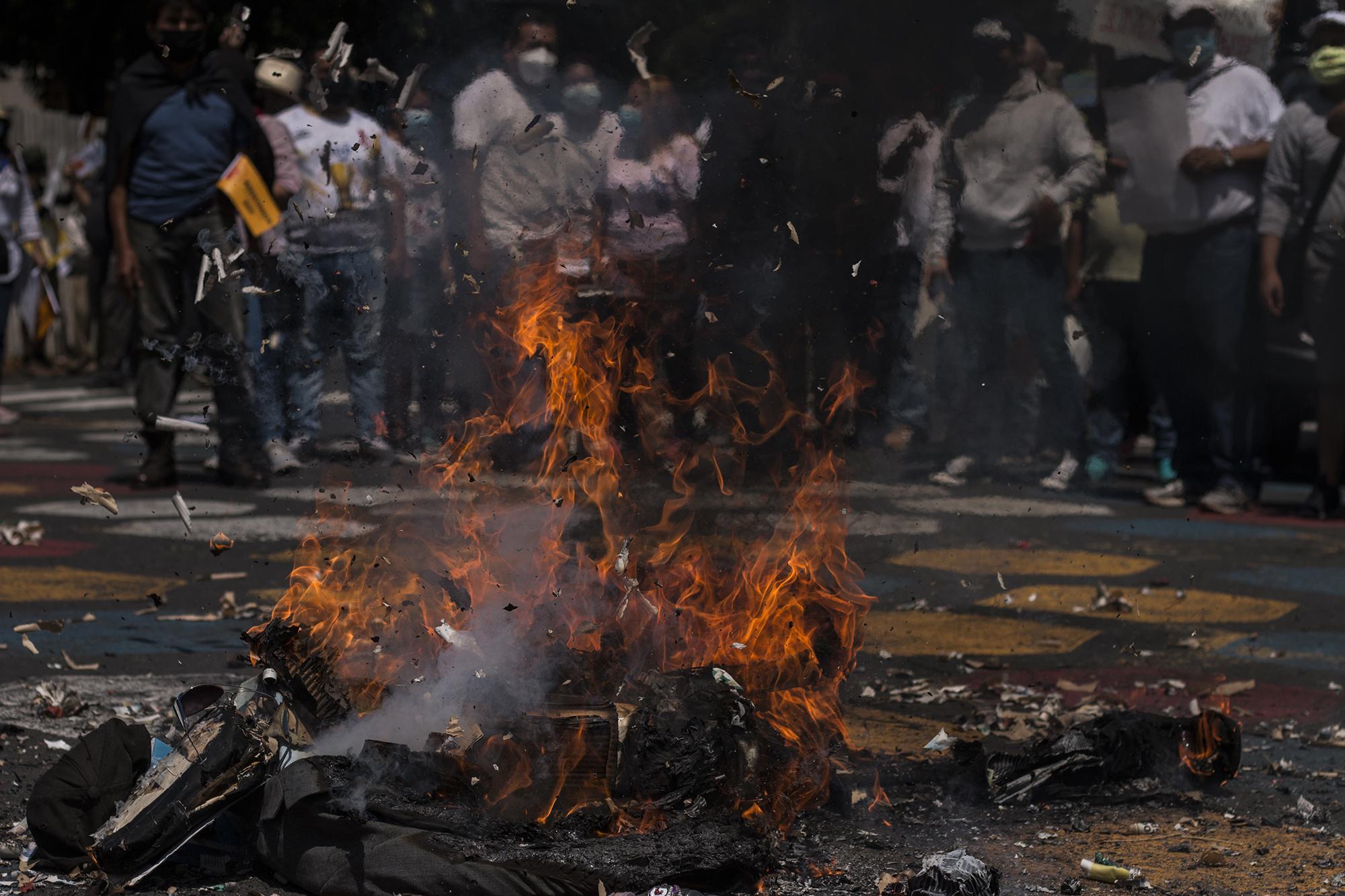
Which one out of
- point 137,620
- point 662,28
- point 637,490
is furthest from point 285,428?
point 637,490

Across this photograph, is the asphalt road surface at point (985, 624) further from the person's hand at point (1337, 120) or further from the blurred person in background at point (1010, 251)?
the person's hand at point (1337, 120)

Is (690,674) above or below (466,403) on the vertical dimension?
below

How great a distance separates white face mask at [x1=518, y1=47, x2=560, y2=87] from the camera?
18.2 ft

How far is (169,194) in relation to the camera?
8734mm

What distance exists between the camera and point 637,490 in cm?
489

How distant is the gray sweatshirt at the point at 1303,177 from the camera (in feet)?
29.1

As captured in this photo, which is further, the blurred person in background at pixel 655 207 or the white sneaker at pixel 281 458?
the white sneaker at pixel 281 458

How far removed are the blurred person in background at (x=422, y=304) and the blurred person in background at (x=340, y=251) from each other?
0.11 m

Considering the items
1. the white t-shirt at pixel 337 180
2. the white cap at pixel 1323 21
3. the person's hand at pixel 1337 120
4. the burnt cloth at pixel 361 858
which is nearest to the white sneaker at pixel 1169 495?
the person's hand at pixel 1337 120

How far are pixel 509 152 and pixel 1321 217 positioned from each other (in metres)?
5.24

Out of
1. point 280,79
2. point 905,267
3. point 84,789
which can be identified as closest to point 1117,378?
point 905,267

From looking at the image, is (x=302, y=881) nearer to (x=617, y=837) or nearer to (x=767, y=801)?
(x=617, y=837)

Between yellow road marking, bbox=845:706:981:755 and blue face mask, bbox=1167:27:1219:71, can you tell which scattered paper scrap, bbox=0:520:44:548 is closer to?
yellow road marking, bbox=845:706:981:755

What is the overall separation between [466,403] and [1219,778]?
2371 mm
